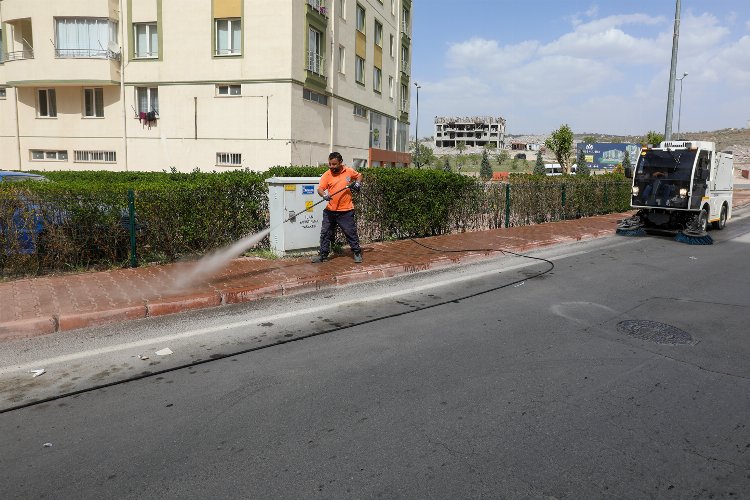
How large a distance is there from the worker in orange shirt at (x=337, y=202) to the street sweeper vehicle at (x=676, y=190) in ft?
30.1

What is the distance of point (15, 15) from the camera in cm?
2691

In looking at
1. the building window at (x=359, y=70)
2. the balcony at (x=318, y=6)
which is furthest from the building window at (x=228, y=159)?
the building window at (x=359, y=70)

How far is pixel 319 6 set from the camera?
26.8 m

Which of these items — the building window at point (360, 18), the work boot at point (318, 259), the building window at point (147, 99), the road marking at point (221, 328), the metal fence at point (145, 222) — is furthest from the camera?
the building window at point (360, 18)

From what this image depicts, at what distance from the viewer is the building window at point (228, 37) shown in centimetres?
2516

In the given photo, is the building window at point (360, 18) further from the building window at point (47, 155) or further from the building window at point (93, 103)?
the building window at point (47, 155)

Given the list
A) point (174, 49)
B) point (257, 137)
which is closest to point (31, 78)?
point (174, 49)

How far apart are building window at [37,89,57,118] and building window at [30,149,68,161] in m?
1.82

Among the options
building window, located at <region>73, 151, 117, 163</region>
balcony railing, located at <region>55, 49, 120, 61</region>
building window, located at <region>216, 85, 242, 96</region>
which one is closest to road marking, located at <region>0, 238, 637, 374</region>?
building window, located at <region>216, 85, 242, 96</region>

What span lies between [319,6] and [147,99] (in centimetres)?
945

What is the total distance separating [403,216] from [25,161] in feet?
83.9

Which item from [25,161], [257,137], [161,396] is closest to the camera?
[161,396]

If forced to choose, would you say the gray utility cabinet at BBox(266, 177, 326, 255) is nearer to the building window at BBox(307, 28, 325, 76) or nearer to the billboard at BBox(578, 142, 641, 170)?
the building window at BBox(307, 28, 325, 76)

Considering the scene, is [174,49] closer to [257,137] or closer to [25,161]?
[257,137]
